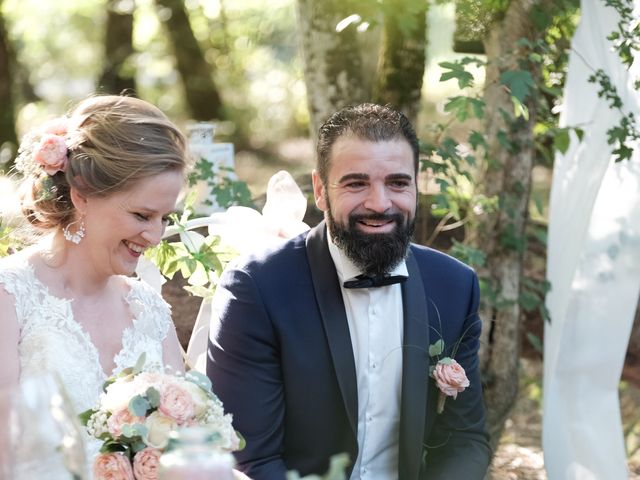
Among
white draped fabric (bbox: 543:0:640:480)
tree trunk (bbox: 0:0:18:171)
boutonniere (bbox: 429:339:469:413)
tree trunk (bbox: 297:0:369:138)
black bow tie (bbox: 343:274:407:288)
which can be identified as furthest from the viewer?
tree trunk (bbox: 0:0:18:171)

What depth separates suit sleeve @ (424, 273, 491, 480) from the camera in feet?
9.68

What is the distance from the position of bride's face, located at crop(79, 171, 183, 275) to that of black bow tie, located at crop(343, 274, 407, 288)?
21.8 inches

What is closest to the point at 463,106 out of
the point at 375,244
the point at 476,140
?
the point at 476,140

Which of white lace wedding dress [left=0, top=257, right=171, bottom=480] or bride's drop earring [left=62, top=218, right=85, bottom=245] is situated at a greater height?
bride's drop earring [left=62, top=218, right=85, bottom=245]

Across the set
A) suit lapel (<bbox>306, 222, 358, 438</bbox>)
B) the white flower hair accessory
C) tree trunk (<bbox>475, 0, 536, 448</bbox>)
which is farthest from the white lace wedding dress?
A: tree trunk (<bbox>475, 0, 536, 448</bbox>)

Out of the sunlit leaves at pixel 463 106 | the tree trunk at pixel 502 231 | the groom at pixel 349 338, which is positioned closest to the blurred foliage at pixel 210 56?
the tree trunk at pixel 502 231

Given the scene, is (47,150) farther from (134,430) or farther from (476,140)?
(476,140)

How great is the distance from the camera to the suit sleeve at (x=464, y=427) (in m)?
2.95

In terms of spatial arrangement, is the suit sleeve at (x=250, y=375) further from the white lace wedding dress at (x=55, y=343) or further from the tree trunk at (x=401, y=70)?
the tree trunk at (x=401, y=70)

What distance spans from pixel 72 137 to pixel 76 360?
1.97 feet

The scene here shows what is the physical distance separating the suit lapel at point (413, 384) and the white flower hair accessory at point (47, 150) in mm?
1051

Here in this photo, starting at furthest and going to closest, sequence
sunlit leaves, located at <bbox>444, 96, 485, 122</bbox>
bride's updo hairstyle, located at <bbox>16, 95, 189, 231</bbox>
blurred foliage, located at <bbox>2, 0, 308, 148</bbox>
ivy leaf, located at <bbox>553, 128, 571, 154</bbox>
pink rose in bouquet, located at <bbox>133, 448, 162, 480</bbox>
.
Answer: blurred foliage, located at <bbox>2, 0, 308, 148</bbox> < sunlit leaves, located at <bbox>444, 96, 485, 122</bbox> < ivy leaf, located at <bbox>553, 128, 571, 154</bbox> < bride's updo hairstyle, located at <bbox>16, 95, 189, 231</bbox> < pink rose in bouquet, located at <bbox>133, 448, 162, 480</bbox>

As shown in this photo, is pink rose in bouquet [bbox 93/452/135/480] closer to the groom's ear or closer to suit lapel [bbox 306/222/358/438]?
Result: suit lapel [bbox 306/222/358/438]

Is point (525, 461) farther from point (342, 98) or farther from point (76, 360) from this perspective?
point (76, 360)
